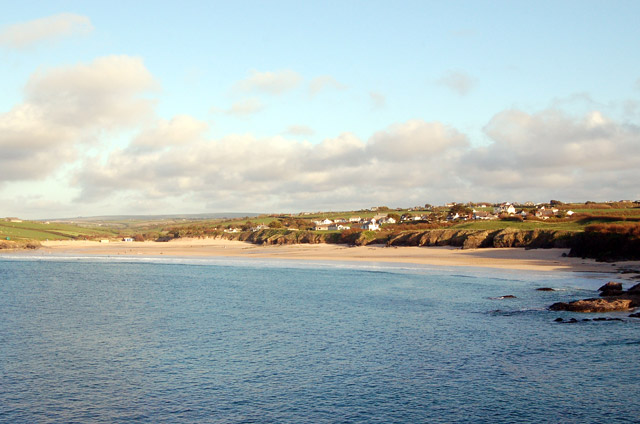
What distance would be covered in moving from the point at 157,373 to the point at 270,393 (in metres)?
4.87

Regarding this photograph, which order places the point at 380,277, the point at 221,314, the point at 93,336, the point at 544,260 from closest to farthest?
the point at 93,336
the point at 221,314
the point at 380,277
the point at 544,260

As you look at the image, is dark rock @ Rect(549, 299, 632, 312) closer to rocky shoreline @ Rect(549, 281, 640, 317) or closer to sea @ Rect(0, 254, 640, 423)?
rocky shoreline @ Rect(549, 281, 640, 317)

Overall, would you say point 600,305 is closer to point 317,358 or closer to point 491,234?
point 317,358

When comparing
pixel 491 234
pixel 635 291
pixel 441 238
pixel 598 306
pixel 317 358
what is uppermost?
pixel 491 234

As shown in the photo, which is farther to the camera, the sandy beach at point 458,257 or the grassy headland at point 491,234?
the grassy headland at point 491,234

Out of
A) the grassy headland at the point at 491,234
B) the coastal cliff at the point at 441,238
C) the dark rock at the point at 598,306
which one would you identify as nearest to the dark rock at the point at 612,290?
the dark rock at the point at 598,306

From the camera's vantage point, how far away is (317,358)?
69.8 ft

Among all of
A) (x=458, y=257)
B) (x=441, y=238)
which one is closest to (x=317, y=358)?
(x=458, y=257)

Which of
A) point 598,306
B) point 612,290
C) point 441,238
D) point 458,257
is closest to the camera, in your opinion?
point 598,306

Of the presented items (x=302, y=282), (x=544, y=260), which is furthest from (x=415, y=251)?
(x=302, y=282)

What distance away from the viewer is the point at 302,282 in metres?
47.6

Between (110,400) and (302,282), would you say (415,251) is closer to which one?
(302,282)

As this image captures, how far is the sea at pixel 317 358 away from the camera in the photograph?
1561cm

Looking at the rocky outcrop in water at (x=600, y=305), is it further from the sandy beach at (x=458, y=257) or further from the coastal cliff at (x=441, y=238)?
the coastal cliff at (x=441, y=238)
